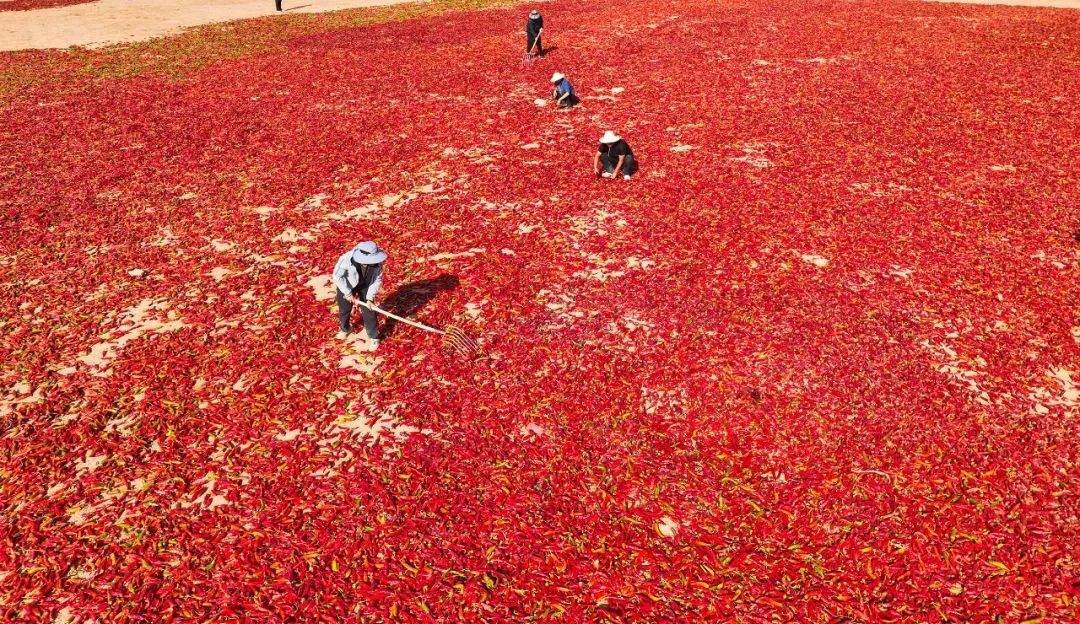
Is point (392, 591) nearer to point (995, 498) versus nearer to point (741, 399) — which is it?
point (741, 399)

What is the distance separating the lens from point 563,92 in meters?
19.9

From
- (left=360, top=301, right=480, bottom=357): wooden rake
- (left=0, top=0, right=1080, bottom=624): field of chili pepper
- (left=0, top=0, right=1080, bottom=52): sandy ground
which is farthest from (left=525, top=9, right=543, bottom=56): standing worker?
(left=0, top=0, right=1080, bottom=52): sandy ground

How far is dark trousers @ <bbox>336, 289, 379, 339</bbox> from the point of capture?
947 cm

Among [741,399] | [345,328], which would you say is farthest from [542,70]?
[741,399]

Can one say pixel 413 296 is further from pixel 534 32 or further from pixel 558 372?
pixel 534 32

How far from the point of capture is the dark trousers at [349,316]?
31.1ft

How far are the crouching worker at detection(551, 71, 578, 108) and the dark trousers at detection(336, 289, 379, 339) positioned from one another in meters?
13.2

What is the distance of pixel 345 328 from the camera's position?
32.6 ft

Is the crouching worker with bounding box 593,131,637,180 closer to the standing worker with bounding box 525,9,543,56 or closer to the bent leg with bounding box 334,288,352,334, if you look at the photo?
the bent leg with bounding box 334,288,352,334

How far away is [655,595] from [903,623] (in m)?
2.50

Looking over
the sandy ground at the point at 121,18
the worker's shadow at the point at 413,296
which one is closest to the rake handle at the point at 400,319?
the worker's shadow at the point at 413,296

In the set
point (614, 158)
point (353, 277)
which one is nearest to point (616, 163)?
point (614, 158)

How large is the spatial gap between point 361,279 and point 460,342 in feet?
6.29

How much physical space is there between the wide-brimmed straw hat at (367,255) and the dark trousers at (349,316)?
29.9 inches
